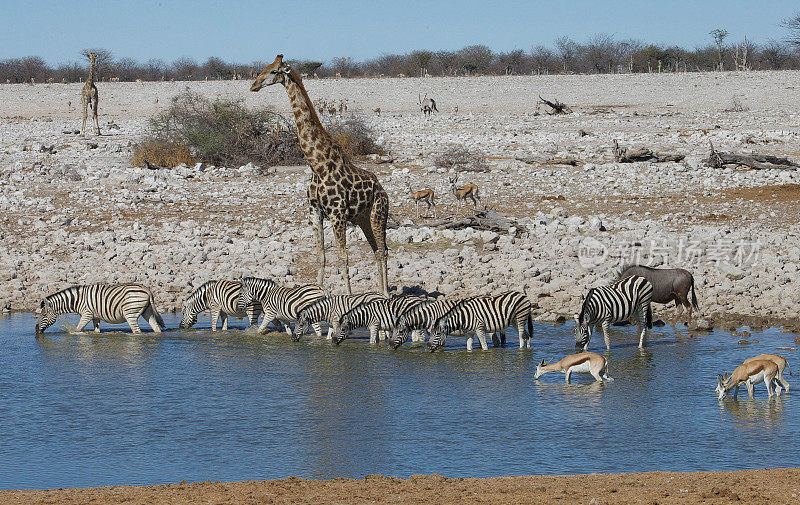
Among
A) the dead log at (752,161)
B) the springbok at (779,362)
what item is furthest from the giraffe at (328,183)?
the dead log at (752,161)

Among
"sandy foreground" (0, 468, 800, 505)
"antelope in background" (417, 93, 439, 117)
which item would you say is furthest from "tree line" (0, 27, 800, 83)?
"sandy foreground" (0, 468, 800, 505)

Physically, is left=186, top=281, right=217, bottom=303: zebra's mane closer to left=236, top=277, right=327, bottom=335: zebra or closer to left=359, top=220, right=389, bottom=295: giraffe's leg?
left=236, top=277, right=327, bottom=335: zebra

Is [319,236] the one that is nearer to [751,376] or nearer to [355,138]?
[751,376]

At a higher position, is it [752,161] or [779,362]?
[752,161]

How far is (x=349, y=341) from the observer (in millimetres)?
11891

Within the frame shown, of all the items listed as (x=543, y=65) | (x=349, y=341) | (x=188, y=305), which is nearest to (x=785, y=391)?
(x=349, y=341)

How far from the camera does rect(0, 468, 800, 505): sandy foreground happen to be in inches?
234

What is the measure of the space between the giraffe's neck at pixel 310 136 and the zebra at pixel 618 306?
380 cm

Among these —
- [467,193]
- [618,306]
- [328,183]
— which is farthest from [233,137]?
[618,306]

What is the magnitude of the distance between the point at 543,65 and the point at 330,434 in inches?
2814

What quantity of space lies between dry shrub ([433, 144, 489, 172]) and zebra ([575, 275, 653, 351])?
12070 millimetres

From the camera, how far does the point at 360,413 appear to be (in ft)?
27.6

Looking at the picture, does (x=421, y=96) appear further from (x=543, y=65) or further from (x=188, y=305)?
(x=188, y=305)

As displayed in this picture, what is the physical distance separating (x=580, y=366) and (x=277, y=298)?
433cm
